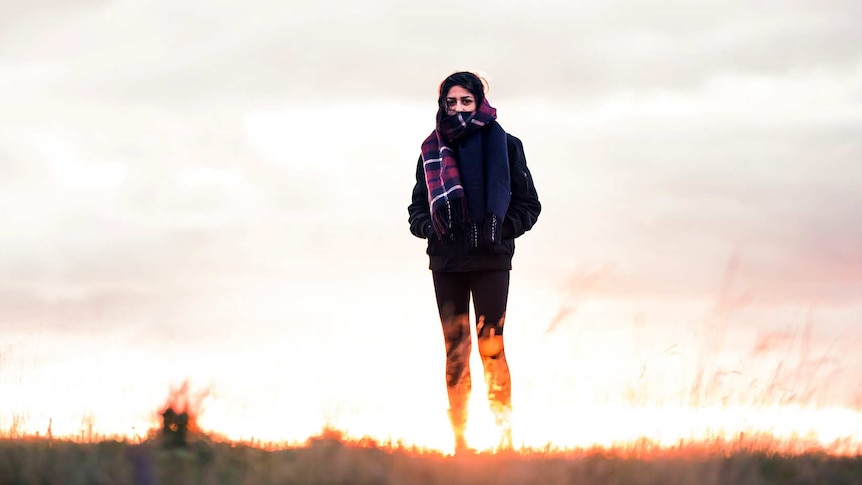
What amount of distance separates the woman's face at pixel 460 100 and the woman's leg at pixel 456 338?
131 centimetres

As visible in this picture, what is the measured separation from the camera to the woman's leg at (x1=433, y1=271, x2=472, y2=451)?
724 cm

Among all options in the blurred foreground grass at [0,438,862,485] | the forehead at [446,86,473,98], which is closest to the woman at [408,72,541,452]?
the forehead at [446,86,473,98]

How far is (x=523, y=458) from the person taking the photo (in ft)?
20.5

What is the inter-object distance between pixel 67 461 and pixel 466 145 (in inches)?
147

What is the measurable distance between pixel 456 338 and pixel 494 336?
Result: 1.11 ft

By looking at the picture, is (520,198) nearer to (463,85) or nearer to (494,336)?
(463,85)

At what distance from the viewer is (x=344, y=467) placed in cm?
554

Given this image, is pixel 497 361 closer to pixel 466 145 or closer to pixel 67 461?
pixel 466 145

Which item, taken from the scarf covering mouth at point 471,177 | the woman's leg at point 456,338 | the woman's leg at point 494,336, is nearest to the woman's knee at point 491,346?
the woman's leg at point 494,336

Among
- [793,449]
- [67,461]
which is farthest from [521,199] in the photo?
[67,461]

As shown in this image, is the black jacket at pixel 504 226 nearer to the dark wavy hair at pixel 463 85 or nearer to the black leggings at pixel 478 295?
the black leggings at pixel 478 295

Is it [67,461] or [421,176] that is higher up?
[421,176]

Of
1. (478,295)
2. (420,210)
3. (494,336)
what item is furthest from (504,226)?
(494,336)

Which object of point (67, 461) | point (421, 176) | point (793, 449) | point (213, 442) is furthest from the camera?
point (421, 176)
